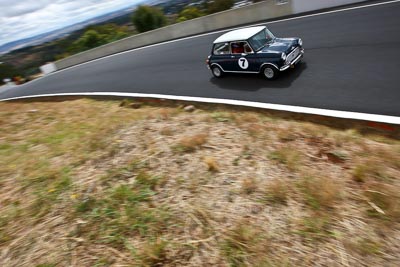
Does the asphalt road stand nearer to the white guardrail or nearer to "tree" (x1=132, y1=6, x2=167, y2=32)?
the white guardrail

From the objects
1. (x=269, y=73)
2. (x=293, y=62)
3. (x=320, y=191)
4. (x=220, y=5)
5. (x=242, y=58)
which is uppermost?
(x=220, y=5)

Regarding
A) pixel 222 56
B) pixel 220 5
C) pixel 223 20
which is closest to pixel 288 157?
pixel 222 56

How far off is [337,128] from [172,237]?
443cm

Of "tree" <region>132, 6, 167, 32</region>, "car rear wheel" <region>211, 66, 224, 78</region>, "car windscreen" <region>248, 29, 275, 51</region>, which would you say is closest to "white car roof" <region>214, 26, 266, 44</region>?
"car windscreen" <region>248, 29, 275, 51</region>

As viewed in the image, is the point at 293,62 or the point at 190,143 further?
the point at 293,62

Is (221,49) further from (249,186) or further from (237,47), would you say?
(249,186)

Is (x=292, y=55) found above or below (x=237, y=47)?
below

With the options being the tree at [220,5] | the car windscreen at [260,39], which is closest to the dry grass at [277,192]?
the car windscreen at [260,39]

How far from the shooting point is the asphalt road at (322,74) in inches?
267

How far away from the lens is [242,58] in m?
9.22

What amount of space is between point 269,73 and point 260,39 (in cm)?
130

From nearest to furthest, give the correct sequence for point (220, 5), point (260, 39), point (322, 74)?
point (322, 74) < point (260, 39) < point (220, 5)

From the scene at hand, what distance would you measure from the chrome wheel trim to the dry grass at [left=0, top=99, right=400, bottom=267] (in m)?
2.51

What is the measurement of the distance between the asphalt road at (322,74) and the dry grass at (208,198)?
136 centimetres
